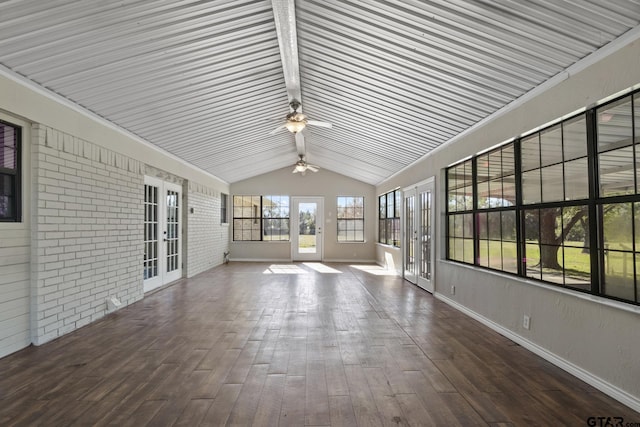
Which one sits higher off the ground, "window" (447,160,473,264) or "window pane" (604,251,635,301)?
"window" (447,160,473,264)

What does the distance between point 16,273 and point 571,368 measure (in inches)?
194

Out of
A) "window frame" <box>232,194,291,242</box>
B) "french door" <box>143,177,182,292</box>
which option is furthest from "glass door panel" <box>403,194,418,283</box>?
"french door" <box>143,177,182,292</box>

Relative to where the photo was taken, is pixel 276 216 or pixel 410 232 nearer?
pixel 410 232

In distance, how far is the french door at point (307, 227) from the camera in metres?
11.9

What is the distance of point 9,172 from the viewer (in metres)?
3.47

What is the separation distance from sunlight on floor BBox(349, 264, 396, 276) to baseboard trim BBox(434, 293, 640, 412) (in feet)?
14.4

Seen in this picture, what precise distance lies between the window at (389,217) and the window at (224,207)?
4690 mm

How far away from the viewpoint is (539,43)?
3002 millimetres

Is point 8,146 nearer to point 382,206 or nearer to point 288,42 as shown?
point 288,42

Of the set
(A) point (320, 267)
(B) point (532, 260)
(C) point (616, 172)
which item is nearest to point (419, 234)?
(B) point (532, 260)

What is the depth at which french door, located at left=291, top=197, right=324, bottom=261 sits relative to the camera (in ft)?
39.1

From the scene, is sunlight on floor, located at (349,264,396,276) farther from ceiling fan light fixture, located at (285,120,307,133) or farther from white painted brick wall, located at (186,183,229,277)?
ceiling fan light fixture, located at (285,120,307,133)

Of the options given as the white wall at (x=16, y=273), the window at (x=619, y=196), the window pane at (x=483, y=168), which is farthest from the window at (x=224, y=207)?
the window at (x=619, y=196)

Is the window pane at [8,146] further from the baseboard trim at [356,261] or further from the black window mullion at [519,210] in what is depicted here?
the baseboard trim at [356,261]
